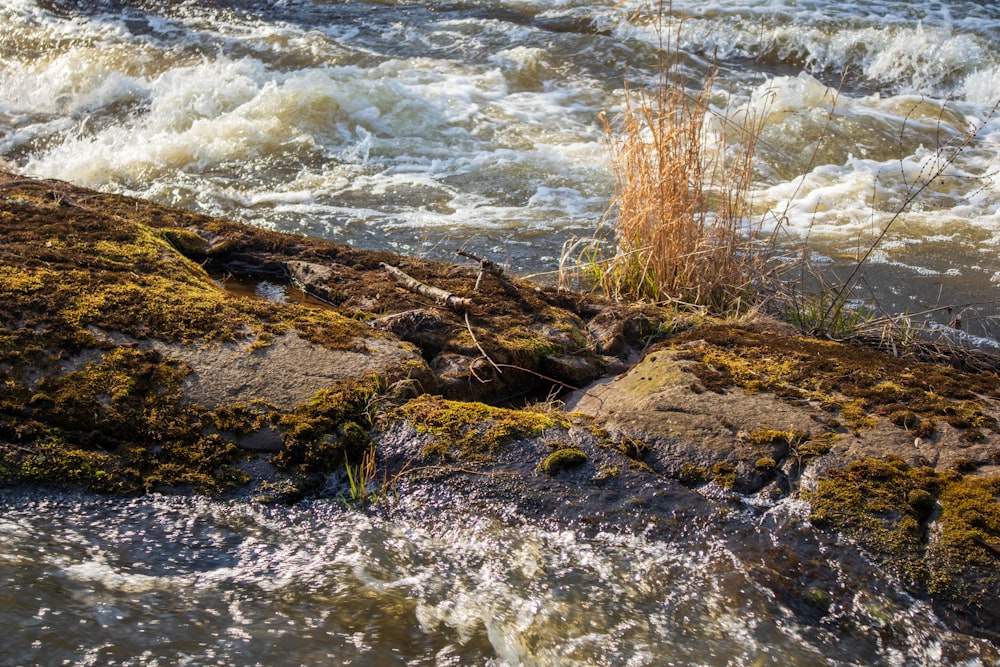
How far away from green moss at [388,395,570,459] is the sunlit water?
286 mm

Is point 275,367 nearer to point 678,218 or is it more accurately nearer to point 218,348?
point 218,348

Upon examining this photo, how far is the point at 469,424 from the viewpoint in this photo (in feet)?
9.90

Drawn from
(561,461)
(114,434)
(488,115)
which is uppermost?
(114,434)

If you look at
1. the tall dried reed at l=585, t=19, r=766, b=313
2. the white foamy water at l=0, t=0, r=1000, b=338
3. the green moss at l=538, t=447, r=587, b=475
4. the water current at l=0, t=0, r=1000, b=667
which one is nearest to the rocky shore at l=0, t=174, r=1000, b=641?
the green moss at l=538, t=447, r=587, b=475

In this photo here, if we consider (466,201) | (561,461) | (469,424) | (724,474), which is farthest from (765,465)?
(466,201)

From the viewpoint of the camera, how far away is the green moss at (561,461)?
2852 millimetres

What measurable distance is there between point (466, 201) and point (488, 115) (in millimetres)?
2266

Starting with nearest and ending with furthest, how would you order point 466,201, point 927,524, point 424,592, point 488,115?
point 424,592, point 927,524, point 466,201, point 488,115

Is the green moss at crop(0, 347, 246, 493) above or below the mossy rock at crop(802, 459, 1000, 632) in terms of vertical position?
above

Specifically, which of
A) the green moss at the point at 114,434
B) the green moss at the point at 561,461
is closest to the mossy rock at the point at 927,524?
the green moss at the point at 561,461

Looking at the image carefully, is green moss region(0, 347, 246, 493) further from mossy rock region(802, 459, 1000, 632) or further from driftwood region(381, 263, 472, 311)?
mossy rock region(802, 459, 1000, 632)

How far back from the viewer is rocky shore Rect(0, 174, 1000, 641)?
2701 mm

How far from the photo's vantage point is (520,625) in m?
2.32

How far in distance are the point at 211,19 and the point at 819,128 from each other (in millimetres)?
8317
